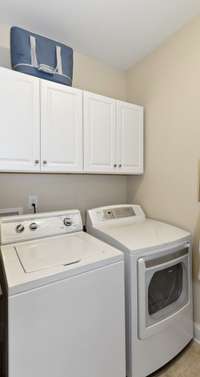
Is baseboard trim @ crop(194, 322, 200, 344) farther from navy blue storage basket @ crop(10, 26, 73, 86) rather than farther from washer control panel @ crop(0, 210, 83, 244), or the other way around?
navy blue storage basket @ crop(10, 26, 73, 86)

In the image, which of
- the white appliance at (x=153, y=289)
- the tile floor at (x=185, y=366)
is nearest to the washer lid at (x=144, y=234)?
the white appliance at (x=153, y=289)

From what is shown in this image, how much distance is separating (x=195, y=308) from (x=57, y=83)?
7.19 feet

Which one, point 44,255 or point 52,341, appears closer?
point 52,341

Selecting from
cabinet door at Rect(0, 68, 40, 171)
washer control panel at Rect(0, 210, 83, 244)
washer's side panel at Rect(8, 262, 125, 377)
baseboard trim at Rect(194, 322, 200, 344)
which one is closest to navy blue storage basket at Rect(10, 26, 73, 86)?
cabinet door at Rect(0, 68, 40, 171)

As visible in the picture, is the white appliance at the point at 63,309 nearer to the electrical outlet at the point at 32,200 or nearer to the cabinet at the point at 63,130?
the electrical outlet at the point at 32,200

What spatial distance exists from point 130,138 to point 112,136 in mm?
235

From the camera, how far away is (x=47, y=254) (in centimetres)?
126

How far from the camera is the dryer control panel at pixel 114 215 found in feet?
6.00

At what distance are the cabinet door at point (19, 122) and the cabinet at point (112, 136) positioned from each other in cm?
45

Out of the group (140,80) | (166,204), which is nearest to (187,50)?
(140,80)

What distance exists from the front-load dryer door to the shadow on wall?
1.92m

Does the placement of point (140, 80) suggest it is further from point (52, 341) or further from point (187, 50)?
point (52, 341)

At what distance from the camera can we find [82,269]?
1.11m

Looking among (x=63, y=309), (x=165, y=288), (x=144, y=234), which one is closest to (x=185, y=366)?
(x=165, y=288)
